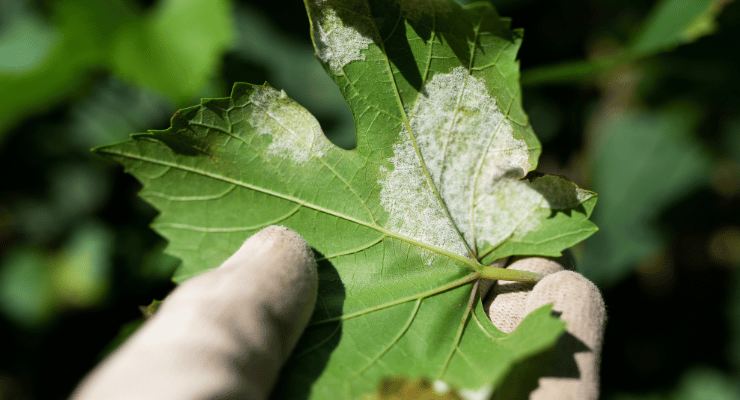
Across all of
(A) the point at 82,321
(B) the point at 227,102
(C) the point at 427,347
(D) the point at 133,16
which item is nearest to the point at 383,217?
(C) the point at 427,347

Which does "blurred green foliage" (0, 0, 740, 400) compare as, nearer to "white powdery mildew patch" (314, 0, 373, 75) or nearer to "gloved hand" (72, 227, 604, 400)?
"white powdery mildew patch" (314, 0, 373, 75)

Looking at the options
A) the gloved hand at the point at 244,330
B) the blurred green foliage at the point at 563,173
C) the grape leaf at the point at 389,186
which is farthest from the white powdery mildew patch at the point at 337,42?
the blurred green foliage at the point at 563,173

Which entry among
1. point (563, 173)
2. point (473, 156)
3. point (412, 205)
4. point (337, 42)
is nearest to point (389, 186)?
point (412, 205)

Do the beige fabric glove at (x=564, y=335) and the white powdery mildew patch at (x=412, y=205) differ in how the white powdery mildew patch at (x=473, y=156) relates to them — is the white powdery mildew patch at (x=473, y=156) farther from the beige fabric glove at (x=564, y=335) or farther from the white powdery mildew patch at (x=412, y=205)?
the beige fabric glove at (x=564, y=335)

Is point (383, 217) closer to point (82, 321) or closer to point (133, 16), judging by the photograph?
point (133, 16)

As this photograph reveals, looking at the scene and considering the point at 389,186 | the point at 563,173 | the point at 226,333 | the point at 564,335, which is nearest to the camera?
the point at 226,333

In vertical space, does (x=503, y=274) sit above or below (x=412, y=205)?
below

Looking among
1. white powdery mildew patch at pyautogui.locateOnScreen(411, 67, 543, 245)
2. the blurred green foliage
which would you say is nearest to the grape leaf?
white powdery mildew patch at pyautogui.locateOnScreen(411, 67, 543, 245)

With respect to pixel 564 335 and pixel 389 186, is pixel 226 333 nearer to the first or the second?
pixel 389 186
